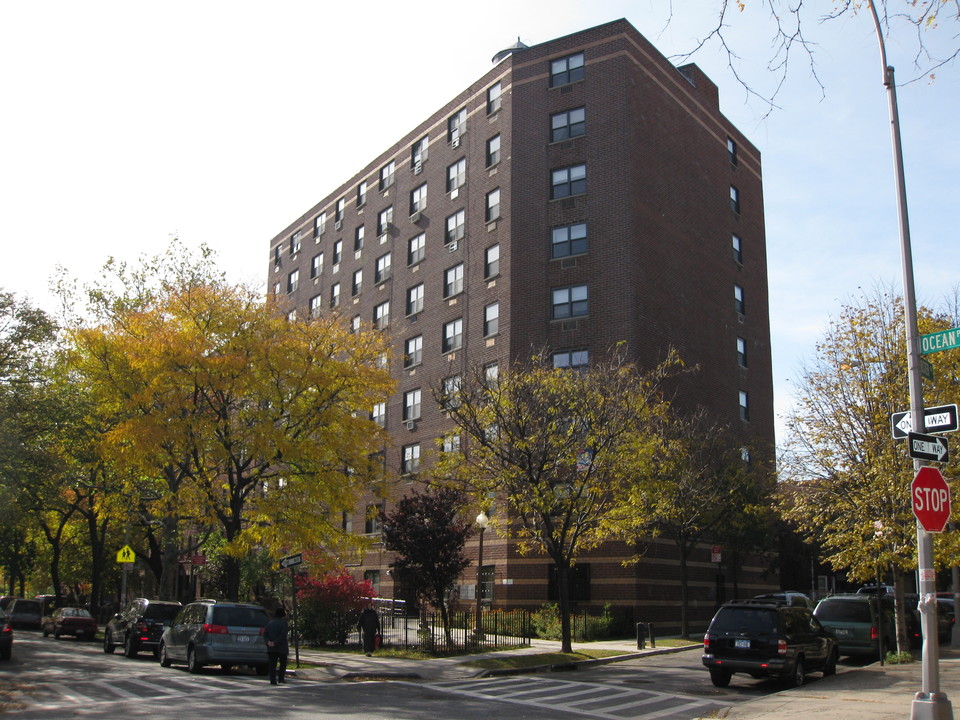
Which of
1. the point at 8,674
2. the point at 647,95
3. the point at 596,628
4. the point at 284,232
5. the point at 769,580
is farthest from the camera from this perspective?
the point at 284,232

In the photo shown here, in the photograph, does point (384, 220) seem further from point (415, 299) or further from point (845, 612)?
point (845, 612)

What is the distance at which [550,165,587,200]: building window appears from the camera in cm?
3950

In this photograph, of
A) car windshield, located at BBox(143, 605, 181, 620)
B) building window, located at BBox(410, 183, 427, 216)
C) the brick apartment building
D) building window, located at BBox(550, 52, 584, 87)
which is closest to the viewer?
car windshield, located at BBox(143, 605, 181, 620)

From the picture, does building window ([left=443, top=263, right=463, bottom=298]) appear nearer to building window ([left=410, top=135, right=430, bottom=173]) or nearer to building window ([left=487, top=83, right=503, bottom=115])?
building window ([left=487, top=83, right=503, bottom=115])

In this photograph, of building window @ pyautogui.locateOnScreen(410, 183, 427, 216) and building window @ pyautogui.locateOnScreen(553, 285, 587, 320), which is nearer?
building window @ pyautogui.locateOnScreen(553, 285, 587, 320)

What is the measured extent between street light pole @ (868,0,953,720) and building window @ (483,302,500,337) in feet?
87.3

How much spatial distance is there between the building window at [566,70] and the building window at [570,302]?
10265mm

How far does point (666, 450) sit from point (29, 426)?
19.7 m

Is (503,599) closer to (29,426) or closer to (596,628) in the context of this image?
(596,628)

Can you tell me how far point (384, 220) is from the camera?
51562mm

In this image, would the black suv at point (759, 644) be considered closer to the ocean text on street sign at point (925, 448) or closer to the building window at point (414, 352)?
the ocean text on street sign at point (925, 448)

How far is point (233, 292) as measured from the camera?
2792 centimetres

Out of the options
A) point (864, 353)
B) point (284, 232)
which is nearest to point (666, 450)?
point (864, 353)

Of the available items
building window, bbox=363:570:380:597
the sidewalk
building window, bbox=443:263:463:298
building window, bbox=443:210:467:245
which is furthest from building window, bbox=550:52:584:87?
building window, bbox=363:570:380:597
